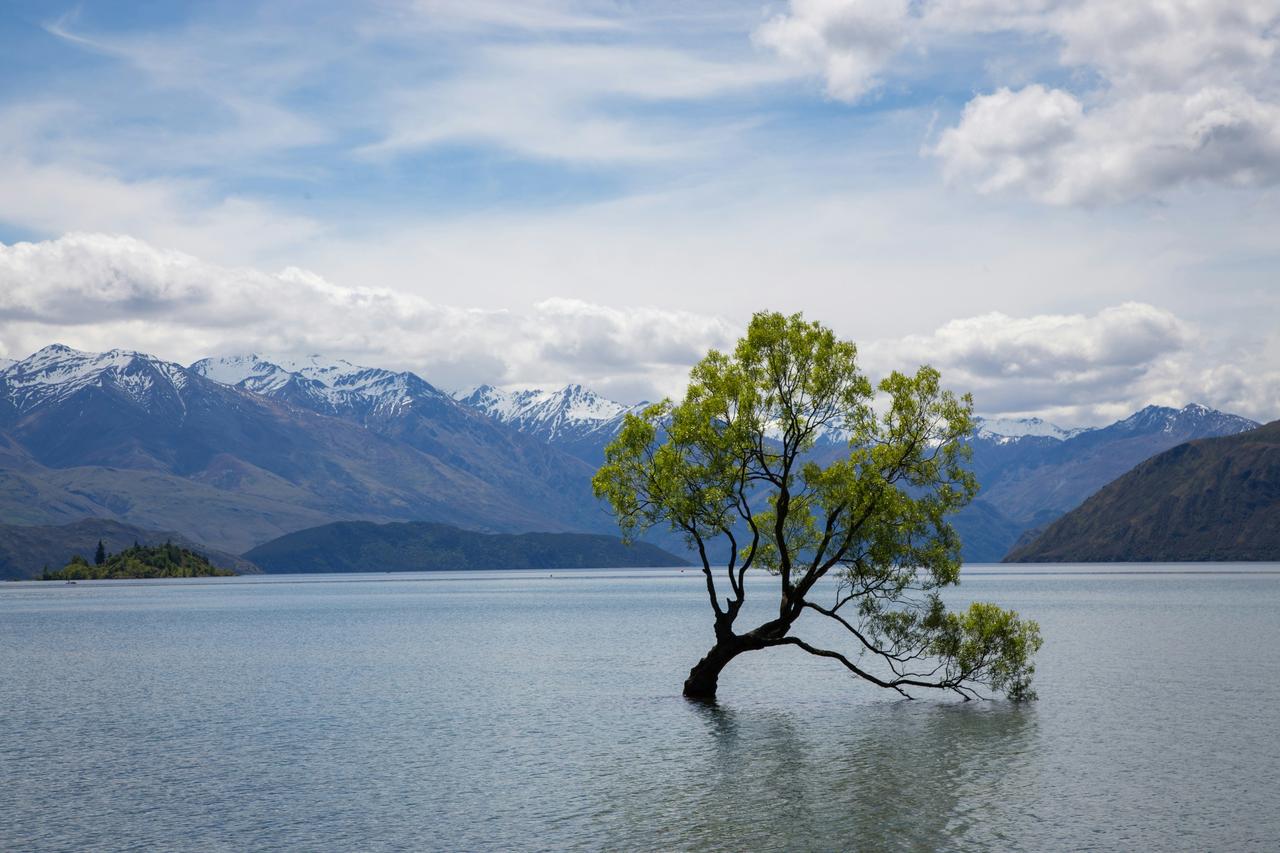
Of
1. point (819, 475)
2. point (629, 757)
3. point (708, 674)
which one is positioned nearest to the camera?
point (629, 757)

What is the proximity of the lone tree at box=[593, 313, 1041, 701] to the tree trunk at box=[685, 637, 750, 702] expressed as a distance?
2.24m

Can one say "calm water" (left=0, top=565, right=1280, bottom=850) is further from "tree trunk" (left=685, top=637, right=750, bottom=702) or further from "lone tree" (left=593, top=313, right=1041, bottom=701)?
"lone tree" (left=593, top=313, right=1041, bottom=701)

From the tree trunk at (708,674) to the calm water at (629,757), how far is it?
2.43m

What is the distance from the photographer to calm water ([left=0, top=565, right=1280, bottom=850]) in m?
41.1

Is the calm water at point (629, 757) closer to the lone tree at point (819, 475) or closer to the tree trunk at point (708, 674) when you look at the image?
the tree trunk at point (708, 674)

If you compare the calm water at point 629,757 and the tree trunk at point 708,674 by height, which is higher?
the tree trunk at point 708,674

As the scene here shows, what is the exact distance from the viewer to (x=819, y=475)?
209ft

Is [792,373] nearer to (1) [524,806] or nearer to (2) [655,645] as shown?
(1) [524,806]

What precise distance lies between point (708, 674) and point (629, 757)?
18662 millimetres

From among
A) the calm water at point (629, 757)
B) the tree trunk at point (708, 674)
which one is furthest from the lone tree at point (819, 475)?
the calm water at point (629, 757)

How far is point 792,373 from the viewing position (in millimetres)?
65000

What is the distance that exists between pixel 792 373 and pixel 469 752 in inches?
1069

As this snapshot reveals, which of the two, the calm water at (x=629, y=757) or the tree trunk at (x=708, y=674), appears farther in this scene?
the tree trunk at (x=708, y=674)

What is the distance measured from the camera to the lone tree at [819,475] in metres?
63.7
